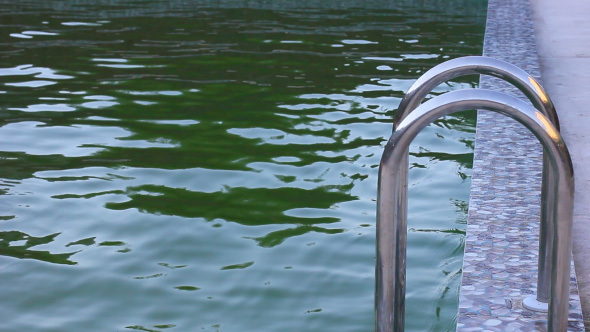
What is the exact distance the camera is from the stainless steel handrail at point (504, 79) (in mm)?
2887

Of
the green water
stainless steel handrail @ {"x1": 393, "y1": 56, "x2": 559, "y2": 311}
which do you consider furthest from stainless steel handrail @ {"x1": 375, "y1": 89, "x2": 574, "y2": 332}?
the green water

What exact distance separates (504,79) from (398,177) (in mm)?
614

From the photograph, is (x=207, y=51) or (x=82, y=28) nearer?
(x=207, y=51)

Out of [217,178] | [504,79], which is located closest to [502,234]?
[504,79]

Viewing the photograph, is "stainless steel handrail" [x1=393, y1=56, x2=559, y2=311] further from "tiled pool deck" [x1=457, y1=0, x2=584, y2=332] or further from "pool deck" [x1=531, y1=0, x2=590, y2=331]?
"pool deck" [x1=531, y1=0, x2=590, y2=331]

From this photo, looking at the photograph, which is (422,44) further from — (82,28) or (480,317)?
(480,317)

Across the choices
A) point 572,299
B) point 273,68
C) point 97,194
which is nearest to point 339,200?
point 97,194

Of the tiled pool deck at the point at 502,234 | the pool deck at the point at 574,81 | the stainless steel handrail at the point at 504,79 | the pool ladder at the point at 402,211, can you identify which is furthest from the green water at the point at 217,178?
the pool ladder at the point at 402,211

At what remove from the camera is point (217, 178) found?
6461 millimetres

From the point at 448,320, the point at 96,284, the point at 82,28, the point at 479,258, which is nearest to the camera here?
the point at 479,258

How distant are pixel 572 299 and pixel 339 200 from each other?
2.86 meters

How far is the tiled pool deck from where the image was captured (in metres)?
3.12

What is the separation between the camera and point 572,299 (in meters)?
3.25

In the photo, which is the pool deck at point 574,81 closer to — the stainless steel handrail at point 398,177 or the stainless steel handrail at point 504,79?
the stainless steel handrail at point 504,79
